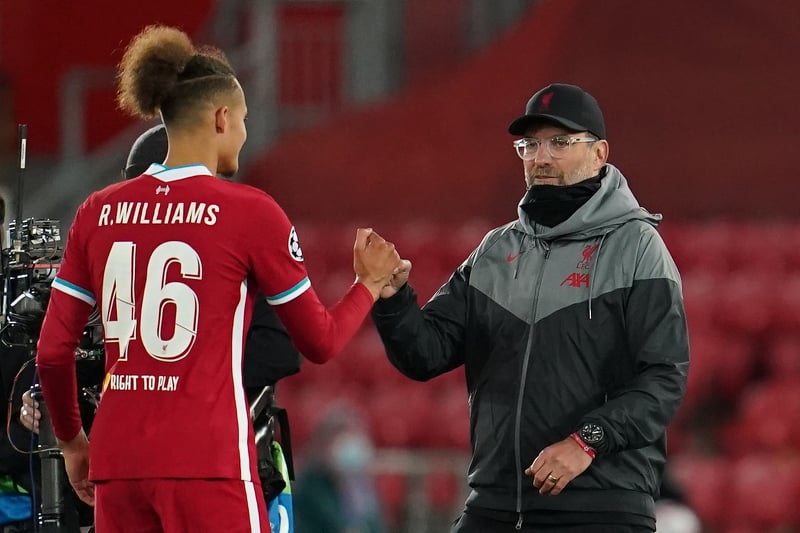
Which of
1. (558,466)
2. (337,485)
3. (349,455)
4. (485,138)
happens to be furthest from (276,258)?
(485,138)

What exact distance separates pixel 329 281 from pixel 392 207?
0.97m

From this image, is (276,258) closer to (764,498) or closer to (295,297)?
(295,297)

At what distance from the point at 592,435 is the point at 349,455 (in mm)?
3996

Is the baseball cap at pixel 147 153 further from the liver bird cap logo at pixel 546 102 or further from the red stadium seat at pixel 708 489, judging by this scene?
the red stadium seat at pixel 708 489

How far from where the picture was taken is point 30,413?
3.61 meters

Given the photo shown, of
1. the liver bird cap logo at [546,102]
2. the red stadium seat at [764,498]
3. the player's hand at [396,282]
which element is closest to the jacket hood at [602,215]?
the liver bird cap logo at [546,102]

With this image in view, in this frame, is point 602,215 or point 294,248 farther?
point 602,215

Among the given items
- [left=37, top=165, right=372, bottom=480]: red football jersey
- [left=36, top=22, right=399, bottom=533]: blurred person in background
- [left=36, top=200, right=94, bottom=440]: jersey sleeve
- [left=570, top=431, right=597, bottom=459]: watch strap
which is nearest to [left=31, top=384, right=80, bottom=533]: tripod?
[left=36, top=200, right=94, bottom=440]: jersey sleeve

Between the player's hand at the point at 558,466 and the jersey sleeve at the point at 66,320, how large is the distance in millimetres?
Answer: 1014

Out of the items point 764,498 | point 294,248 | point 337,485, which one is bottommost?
point 764,498

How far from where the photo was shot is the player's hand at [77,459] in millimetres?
3371

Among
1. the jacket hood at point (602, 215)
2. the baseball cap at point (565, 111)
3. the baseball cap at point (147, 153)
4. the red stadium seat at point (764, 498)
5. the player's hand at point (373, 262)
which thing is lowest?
the red stadium seat at point (764, 498)

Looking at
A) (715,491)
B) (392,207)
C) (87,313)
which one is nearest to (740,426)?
(715,491)

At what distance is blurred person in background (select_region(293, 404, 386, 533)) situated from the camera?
22.9 ft
